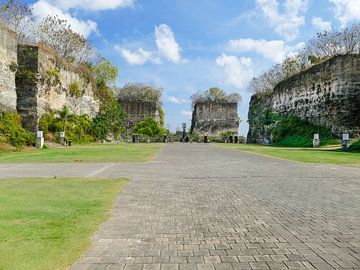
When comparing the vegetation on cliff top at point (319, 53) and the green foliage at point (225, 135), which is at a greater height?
the vegetation on cliff top at point (319, 53)

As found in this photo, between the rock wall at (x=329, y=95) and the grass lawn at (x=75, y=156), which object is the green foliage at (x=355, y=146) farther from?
the grass lawn at (x=75, y=156)

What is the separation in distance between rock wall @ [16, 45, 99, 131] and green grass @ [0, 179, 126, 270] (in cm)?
2409

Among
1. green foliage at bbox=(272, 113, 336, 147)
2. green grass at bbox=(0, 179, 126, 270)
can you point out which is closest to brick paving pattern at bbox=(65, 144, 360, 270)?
green grass at bbox=(0, 179, 126, 270)

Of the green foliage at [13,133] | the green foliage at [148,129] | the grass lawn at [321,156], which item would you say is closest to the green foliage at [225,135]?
the green foliage at [148,129]

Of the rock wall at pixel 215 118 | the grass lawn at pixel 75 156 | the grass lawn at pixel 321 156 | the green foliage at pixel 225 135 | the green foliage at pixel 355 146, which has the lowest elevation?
the grass lawn at pixel 75 156

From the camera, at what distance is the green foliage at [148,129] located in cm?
6406

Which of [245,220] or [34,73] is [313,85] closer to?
[34,73]

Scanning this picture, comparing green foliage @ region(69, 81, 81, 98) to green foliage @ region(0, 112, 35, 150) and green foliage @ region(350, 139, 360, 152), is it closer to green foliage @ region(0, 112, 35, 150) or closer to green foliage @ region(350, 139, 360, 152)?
green foliage @ region(0, 112, 35, 150)

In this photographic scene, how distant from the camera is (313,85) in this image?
38.2m

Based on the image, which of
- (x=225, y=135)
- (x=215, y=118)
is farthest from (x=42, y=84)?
(x=215, y=118)

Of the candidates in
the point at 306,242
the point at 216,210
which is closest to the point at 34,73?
the point at 216,210

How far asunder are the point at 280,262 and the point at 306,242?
81cm

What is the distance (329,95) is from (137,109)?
137 ft

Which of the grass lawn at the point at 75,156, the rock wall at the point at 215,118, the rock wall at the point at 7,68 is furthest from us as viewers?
the rock wall at the point at 215,118
